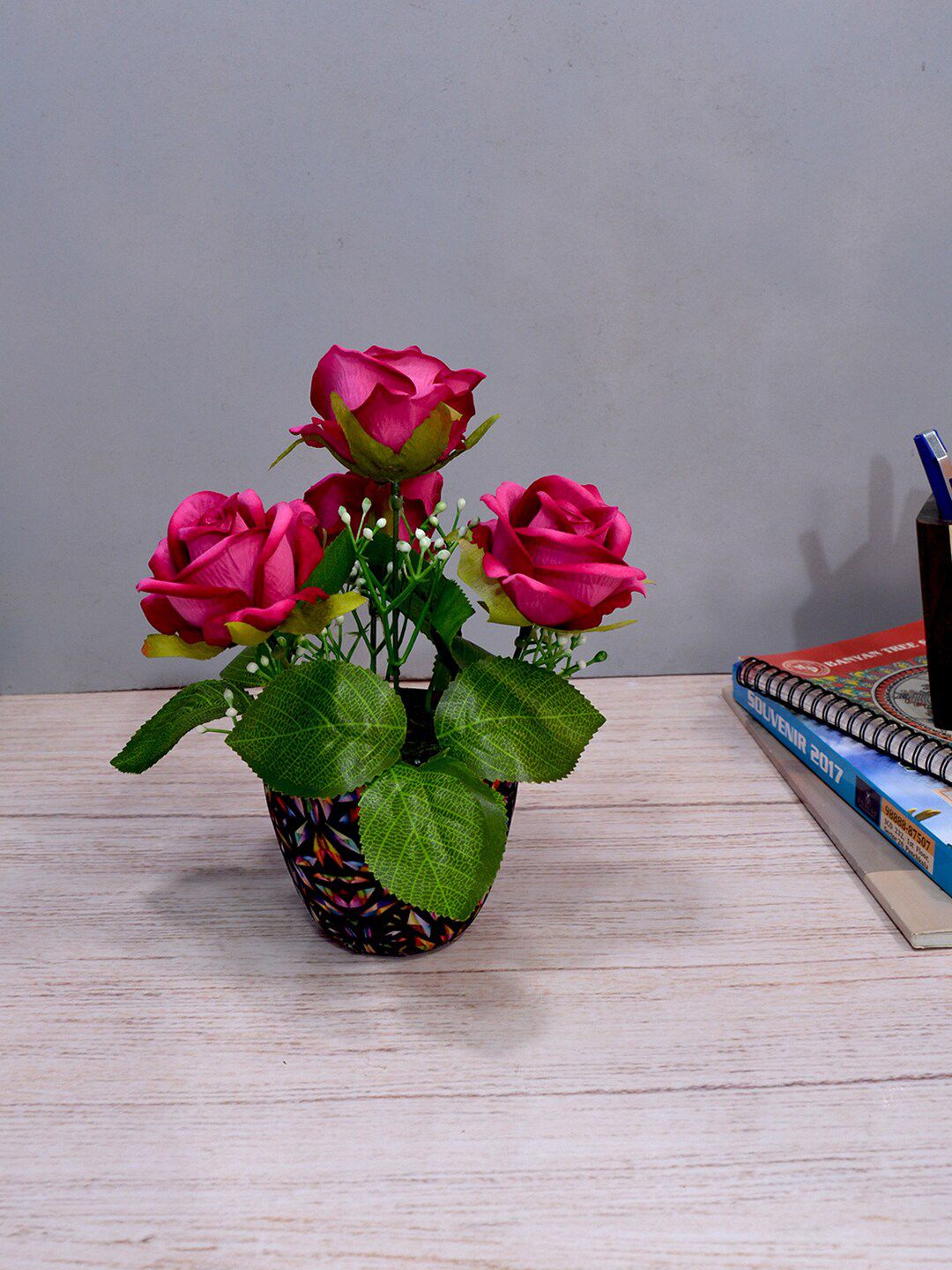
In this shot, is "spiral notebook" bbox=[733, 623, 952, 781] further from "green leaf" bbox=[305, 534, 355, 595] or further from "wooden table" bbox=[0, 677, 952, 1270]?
"green leaf" bbox=[305, 534, 355, 595]

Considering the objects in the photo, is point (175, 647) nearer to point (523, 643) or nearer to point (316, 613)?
point (316, 613)

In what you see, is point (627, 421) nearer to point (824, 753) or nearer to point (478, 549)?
point (824, 753)

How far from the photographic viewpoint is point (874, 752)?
704 millimetres

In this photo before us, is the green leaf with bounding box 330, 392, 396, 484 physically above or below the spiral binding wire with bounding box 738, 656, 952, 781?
above

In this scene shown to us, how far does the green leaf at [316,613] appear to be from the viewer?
0.45 meters

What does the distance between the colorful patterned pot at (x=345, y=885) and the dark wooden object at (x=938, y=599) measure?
390 millimetres

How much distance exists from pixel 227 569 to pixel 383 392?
11 centimetres

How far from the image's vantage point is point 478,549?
0.47m

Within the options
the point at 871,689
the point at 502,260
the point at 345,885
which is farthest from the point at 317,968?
the point at 502,260

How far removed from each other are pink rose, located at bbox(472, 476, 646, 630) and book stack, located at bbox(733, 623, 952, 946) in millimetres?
279

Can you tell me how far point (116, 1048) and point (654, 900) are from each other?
307 millimetres

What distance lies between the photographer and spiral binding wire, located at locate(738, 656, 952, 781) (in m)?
0.66

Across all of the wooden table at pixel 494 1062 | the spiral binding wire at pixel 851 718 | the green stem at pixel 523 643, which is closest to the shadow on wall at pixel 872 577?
the spiral binding wire at pixel 851 718

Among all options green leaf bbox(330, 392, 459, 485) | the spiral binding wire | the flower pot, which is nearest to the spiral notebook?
the spiral binding wire
